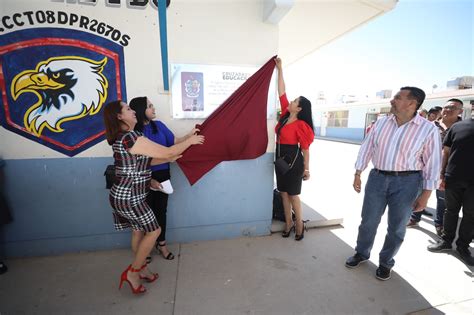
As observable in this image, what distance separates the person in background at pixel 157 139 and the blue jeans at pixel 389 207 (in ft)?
6.39

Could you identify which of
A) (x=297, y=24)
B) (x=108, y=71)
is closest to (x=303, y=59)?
(x=297, y=24)

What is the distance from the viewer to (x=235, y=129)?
8.60ft

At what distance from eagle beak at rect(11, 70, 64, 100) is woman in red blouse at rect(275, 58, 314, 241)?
2472 millimetres

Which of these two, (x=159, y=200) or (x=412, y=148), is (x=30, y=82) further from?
(x=412, y=148)

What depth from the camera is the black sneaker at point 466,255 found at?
2.51m

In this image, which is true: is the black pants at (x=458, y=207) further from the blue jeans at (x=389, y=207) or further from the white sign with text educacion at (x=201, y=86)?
the white sign with text educacion at (x=201, y=86)

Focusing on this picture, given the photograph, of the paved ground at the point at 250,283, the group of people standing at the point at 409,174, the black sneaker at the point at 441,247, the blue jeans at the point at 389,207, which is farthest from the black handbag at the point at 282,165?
the black sneaker at the point at 441,247

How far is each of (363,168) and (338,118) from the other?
21048 millimetres

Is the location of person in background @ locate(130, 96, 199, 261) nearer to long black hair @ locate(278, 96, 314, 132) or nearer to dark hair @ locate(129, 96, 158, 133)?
dark hair @ locate(129, 96, 158, 133)

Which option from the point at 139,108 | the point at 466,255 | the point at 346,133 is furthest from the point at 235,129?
the point at 346,133

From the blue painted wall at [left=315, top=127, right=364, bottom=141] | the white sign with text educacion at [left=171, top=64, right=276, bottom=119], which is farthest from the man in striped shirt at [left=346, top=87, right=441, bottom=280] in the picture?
the blue painted wall at [left=315, top=127, right=364, bottom=141]

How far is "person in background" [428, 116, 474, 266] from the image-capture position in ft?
8.23

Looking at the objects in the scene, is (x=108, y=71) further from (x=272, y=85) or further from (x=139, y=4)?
(x=272, y=85)

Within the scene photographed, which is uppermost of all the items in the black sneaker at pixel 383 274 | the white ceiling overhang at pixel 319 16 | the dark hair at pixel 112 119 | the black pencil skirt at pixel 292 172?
the white ceiling overhang at pixel 319 16
